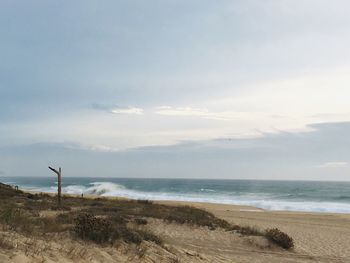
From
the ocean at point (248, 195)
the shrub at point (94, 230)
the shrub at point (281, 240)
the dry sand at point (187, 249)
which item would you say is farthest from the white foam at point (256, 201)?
the shrub at point (94, 230)

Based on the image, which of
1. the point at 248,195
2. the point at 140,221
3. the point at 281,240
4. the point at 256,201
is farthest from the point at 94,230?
the point at 248,195

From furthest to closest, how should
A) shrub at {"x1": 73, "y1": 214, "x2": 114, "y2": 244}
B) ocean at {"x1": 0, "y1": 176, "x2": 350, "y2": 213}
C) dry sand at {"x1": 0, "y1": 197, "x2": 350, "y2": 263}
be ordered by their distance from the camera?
ocean at {"x1": 0, "y1": 176, "x2": 350, "y2": 213} < shrub at {"x1": 73, "y1": 214, "x2": 114, "y2": 244} < dry sand at {"x1": 0, "y1": 197, "x2": 350, "y2": 263}

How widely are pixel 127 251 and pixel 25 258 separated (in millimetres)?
3078

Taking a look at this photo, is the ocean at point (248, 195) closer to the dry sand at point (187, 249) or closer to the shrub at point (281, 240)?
the dry sand at point (187, 249)

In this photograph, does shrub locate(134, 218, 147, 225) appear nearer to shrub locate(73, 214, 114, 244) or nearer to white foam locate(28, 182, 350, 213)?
shrub locate(73, 214, 114, 244)

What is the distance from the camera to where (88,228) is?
946 centimetres

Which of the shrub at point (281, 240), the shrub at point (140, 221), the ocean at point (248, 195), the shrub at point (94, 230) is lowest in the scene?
the ocean at point (248, 195)

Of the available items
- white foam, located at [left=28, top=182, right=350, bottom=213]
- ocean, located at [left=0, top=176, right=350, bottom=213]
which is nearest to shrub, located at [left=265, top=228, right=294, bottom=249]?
white foam, located at [left=28, top=182, right=350, bottom=213]

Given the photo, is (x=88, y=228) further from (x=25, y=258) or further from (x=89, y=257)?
(x=25, y=258)

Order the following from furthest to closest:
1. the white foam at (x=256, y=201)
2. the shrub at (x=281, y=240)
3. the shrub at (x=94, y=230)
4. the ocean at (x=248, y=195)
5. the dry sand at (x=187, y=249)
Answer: the ocean at (x=248, y=195), the white foam at (x=256, y=201), the shrub at (x=281, y=240), the shrub at (x=94, y=230), the dry sand at (x=187, y=249)

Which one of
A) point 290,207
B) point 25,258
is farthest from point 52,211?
point 290,207

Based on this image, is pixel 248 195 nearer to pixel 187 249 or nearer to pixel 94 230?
pixel 187 249

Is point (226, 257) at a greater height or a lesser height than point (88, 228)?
lesser

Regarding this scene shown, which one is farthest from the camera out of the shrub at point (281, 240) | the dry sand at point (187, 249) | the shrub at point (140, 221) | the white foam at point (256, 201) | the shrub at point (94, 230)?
the white foam at point (256, 201)
